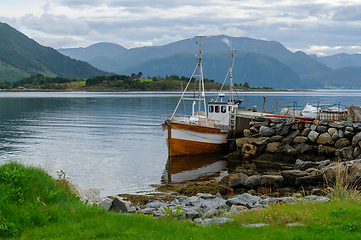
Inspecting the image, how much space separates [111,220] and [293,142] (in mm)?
22965

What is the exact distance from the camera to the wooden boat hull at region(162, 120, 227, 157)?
29.6 m

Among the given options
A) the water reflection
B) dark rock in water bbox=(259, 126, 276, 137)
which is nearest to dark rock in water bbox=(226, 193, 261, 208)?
the water reflection

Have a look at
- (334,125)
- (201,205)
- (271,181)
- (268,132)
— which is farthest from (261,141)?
(201,205)

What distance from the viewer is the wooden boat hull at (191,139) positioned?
29.6 m

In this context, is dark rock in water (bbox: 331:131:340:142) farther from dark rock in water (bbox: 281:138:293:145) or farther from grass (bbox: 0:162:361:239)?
grass (bbox: 0:162:361:239)

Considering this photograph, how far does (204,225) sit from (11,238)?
16.3 feet

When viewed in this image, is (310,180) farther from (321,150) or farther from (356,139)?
(356,139)

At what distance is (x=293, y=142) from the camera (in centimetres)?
2778

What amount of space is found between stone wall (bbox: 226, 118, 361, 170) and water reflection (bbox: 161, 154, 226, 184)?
2.15 m

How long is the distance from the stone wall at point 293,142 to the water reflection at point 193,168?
215 centimetres

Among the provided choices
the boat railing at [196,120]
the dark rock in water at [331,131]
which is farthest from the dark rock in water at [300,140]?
the boat railing at [196,120]

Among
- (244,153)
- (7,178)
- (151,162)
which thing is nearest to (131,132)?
(151,162)

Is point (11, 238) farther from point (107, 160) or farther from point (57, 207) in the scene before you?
point (107, 160)

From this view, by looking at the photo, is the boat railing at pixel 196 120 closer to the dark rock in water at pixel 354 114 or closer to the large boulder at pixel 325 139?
the large boulder at pixel 325 139
